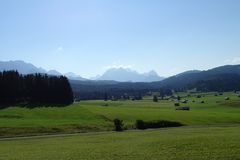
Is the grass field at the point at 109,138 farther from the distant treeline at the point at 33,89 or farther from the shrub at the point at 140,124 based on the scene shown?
the distant treeline at the point at 33,89

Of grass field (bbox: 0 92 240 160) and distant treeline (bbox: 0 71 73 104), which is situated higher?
distant treeline (bbox: 0 71 73 104)

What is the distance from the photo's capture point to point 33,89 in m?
141

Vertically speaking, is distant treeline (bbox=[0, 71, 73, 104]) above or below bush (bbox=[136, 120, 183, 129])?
above

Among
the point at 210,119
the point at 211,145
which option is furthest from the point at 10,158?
the point at 210,119

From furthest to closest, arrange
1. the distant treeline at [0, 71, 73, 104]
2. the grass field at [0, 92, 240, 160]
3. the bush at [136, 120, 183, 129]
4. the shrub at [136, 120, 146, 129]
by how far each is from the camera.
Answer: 1. the distant treeline at [0, 71, 73, 104]
2. the bush at [136, 120, 183, 129]
3. the shrub at [136, 120, 146, 129]
4. the grass field at [0, 92, 240, 160]

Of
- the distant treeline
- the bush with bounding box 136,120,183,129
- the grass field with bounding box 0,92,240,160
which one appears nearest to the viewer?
the grass field with bounding box 0,92,240,160

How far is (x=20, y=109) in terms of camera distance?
112 meters

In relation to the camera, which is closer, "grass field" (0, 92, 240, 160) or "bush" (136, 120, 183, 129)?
"grass field" (0, 92, 240, 160)

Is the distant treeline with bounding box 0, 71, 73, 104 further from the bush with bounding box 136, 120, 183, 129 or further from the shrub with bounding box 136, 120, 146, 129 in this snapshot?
the shrub with bounding box 136, 120, 146, 129

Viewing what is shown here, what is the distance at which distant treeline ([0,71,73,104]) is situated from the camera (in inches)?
5251

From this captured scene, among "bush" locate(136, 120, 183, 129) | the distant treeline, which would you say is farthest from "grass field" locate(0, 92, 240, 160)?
the distant treeline

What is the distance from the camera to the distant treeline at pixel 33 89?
5251 inches

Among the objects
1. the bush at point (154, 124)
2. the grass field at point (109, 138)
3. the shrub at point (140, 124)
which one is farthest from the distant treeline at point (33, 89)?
the shrub at point (140, 124)

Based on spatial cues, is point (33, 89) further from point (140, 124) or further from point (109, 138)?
point (109, 138)
